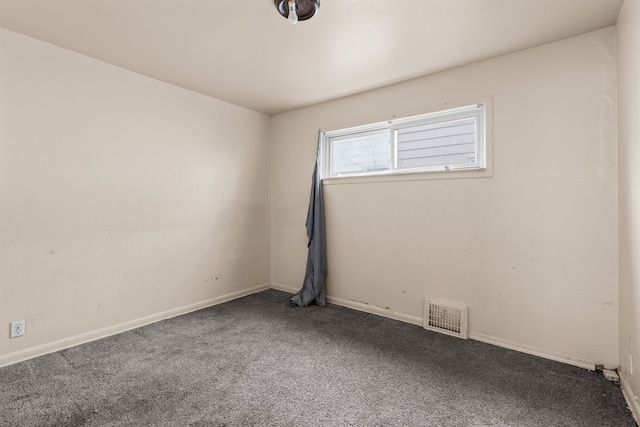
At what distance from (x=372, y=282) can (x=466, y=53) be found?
2206mm

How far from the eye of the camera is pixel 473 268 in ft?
8.52

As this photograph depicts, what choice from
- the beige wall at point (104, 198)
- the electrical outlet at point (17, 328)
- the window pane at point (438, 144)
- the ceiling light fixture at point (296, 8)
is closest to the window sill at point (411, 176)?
the window pane at point (438, 144)

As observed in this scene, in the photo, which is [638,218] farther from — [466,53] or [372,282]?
[372,282]

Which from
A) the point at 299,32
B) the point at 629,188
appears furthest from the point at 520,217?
the point at 299,32

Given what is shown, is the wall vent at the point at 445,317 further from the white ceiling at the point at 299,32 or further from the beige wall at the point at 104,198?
the beige wall at the point at 104,198

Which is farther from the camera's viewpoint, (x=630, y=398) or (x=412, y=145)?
(x=412, y=145)

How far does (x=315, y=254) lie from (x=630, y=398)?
8.39ft

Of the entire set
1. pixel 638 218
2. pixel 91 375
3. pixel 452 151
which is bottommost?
pixel 91 375

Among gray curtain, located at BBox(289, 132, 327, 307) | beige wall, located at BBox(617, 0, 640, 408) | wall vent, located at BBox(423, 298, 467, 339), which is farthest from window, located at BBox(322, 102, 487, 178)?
wall vent, located at BBox(423, 298, 467, 339)

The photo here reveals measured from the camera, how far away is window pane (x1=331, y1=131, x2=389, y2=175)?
10.7 ft

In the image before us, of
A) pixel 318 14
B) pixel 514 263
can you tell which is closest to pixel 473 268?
pixel 514 263

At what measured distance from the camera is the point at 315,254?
348 cm

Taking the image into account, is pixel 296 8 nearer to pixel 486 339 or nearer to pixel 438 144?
pixel 438 144

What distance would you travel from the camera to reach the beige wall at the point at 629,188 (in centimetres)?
161
